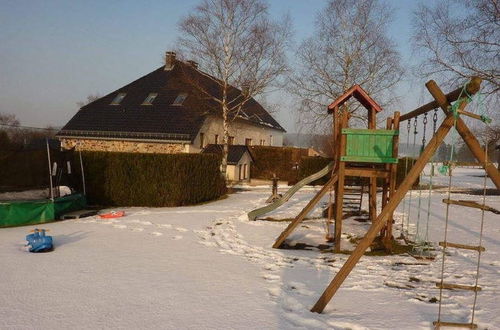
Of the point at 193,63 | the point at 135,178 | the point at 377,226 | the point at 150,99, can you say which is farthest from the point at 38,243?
the point at 150,99

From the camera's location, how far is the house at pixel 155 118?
70.3ft

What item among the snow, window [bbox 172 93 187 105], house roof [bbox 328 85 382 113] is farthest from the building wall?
house roof [bbox 328 85 382 113]

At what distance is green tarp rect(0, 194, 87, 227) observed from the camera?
9719 millimetres

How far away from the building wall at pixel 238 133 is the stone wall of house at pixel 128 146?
1.25 meters

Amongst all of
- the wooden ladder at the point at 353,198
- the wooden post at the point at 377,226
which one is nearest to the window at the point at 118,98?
the wooden ladder at the point at 353,198

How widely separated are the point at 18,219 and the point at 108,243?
3.63 metres

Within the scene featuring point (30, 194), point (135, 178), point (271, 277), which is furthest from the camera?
point (135, 178)

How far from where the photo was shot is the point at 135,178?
45.2ft

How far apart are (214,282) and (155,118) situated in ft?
66.8

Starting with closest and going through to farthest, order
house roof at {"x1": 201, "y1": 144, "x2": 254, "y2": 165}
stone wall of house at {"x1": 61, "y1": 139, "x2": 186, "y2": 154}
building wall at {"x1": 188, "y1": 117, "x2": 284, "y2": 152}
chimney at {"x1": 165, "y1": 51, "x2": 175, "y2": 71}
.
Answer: stone wall of house at {"x1": 61, "y1": 139, "x2": 186, "y2": 154} < house roof at {"x1": 201, "y1": 144, "x2": 254, "y2": 165} < building wall at {"x1": 188, "y1": 117, "x2": 284, "y2": 152} < chimney at {"x1": 165, "y1": 51, "x2": 175, "y2": 71}

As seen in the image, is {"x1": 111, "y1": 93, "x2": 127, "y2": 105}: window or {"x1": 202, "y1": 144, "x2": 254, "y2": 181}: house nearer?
{"x1": 202, "y1": 144, "x2": 254, "y2": 181}: house

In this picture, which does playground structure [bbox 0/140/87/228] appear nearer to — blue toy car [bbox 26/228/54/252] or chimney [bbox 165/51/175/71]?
blue toy car [bbox 26/228/54/252]

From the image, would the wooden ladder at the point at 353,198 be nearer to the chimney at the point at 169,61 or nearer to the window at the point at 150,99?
the window at the point at 150,99

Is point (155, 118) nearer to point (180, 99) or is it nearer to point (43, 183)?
point (180, 99)
